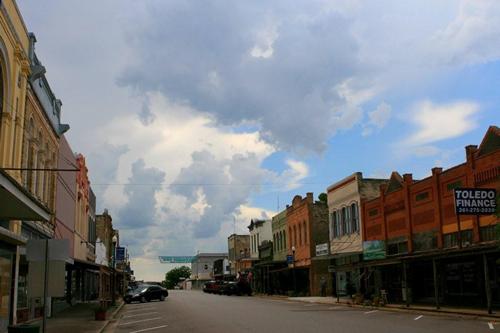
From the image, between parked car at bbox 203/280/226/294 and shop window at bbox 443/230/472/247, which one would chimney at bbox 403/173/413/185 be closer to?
shop window at bbox 443/230/472/247

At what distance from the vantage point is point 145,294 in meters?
48.6

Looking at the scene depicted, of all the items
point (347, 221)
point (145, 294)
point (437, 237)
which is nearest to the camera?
point (437, 237)

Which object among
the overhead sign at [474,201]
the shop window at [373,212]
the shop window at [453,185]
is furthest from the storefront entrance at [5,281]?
the shop window at [373,212]

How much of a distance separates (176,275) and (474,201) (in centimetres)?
16586

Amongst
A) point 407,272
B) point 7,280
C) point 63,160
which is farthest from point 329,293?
point 7,280

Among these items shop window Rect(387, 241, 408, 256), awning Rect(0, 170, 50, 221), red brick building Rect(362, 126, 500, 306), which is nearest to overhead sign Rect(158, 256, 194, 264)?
red brick building Rect(362, 126, 500, 306)

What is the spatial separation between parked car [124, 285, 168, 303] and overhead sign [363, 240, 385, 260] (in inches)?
747

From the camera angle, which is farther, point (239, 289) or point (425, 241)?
point (239, 289)

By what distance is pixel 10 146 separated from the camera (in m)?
19.2

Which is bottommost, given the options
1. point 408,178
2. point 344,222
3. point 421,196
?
point 344,222

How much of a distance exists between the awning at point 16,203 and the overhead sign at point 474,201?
692 inches

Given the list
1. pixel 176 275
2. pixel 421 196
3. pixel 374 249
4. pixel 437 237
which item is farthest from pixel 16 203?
pixel 176 275

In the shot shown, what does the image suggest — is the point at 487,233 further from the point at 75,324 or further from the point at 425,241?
the point at 75,324

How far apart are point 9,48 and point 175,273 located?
566ft
